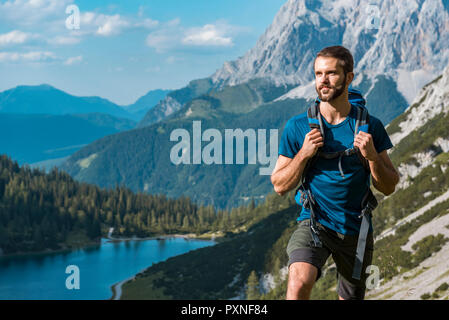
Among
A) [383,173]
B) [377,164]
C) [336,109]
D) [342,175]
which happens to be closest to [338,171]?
[342,175]

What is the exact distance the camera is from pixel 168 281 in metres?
172

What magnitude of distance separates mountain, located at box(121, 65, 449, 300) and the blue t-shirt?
107 feet

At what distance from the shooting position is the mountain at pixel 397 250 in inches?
2813

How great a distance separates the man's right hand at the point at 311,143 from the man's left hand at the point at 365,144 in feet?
1.80

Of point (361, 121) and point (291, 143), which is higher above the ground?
point (361, 121)

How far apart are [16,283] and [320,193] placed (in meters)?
188

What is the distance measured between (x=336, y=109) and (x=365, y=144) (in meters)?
0.98

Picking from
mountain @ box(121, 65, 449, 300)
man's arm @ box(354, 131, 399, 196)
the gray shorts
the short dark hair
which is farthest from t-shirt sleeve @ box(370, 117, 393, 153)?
mountain @ box(121, 65, 449, 300)

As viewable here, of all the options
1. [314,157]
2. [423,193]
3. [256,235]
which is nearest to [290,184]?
[314,157]

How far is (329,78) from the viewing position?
328 inches

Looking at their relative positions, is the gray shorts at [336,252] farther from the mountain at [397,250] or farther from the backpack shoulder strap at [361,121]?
the mountain at [397,250]

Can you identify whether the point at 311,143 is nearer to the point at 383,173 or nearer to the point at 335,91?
the point at 335,91
